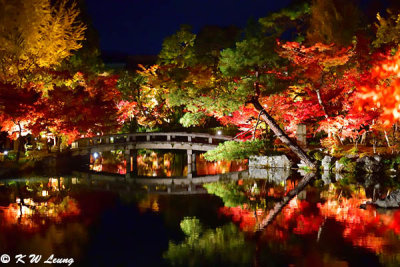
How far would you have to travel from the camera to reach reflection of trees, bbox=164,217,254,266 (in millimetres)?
7449

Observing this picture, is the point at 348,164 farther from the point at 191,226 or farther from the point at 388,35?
the point at 191,226

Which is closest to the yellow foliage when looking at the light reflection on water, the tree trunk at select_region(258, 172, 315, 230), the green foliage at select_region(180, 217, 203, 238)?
the light reflection on water

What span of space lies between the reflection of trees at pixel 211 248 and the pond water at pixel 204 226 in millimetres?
18

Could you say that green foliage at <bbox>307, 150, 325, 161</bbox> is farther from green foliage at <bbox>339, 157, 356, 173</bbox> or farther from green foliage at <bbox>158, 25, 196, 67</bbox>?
green foliage at <bbox>158, 25, 196, 67</bbox>

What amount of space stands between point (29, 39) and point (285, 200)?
14411 mm

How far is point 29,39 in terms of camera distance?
20.0m

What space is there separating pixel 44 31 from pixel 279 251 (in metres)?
17.4

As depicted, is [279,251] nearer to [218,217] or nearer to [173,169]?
[218,217]

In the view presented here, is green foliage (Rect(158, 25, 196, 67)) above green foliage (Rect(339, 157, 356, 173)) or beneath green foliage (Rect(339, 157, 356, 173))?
above

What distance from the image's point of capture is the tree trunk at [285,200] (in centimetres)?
1015

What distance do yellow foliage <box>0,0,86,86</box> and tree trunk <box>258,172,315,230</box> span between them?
13544 mm

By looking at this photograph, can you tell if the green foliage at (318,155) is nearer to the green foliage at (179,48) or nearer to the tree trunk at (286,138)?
the tree trunk at (286,138)

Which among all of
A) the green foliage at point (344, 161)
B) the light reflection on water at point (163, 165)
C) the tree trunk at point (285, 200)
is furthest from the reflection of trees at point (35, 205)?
the green foliage at point (344, 161)

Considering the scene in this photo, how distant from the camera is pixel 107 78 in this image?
98.9 feet
